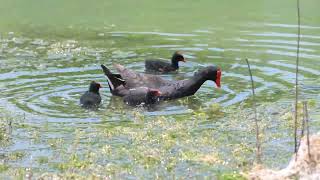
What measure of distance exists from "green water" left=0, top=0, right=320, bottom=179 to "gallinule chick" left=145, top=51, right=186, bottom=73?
1.20 feet

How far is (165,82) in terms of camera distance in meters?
15.4

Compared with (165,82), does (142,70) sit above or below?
below

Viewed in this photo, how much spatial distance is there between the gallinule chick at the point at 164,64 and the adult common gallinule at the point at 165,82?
1513 millimetres

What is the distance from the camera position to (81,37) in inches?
824

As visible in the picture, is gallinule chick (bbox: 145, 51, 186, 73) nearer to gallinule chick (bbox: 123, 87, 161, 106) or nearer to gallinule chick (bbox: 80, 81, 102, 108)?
gallinule chick (bbox: 123, 87, 161, 106)

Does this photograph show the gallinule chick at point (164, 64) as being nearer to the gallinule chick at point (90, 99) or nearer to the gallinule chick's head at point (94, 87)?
the gallinule chick's head at point (94, 87)

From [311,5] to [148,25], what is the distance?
17.5 feet

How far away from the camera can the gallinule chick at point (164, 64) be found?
1698cm

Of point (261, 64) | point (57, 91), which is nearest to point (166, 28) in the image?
point (261, 64)

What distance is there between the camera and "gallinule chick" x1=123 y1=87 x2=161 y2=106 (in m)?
14.3

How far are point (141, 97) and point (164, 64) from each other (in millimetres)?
3142

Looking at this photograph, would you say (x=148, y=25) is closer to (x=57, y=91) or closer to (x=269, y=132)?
(x=57, y=91)

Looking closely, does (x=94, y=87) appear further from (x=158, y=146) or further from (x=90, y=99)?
(x=158, y=146)

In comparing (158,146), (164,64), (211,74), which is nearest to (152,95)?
(211,74)
